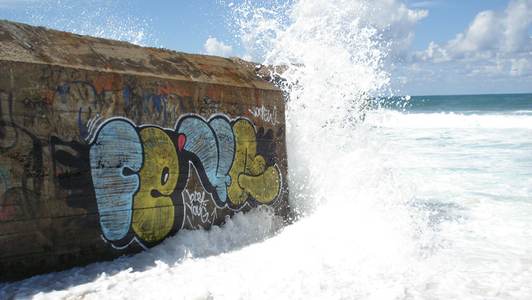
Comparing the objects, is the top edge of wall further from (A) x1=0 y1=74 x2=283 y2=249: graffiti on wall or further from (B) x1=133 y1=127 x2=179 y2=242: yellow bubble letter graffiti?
(B) x1=133 y1=127 x2=179 y2=242: yellow bubble letter graffiti

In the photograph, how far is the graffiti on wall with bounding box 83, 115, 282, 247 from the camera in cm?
491

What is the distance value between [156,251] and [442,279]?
3.03 metres

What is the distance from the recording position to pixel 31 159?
4.29 meters

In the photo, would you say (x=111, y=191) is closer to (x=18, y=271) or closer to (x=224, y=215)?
(x=18, y=271)

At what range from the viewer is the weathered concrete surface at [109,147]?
14.0 ft

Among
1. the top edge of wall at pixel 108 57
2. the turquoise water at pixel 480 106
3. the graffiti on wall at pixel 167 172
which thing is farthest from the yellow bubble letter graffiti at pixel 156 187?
the turquoise water at pixel 480 106

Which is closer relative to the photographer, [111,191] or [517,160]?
[111,191]

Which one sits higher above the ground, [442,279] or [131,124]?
[131,124]

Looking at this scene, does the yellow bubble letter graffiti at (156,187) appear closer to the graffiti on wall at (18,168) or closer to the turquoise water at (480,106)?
the graffiti on wall at (18,168)

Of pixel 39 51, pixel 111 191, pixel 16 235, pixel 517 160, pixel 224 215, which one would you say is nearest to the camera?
pixel 16 235

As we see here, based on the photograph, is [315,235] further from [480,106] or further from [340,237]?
[480,106]

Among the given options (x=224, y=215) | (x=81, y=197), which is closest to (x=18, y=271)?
(x=81, y=197)

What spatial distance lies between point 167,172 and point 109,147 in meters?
0.81

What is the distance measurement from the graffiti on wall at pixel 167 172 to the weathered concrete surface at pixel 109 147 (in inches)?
0.5
